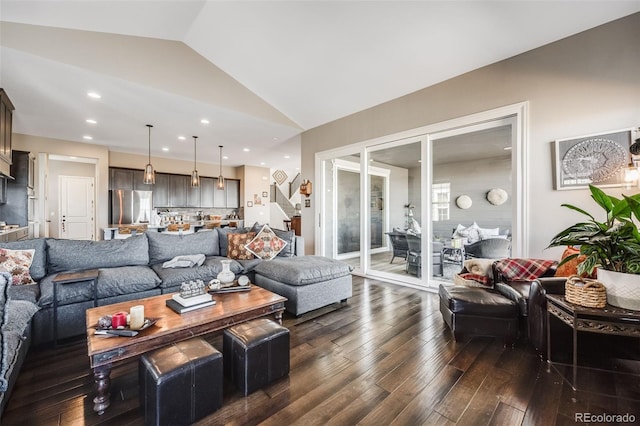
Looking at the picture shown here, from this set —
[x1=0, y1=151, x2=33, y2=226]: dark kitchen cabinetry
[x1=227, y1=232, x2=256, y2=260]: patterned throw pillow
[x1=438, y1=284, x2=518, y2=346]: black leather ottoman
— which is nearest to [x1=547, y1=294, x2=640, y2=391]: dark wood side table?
[x1=438, y1=284, x2=518, y2=346]: black leather ottoman

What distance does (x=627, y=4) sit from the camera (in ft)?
7.87

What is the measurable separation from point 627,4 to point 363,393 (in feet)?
13.5

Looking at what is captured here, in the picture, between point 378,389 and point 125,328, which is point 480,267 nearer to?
point 378,389

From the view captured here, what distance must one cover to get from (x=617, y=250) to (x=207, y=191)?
9.04m

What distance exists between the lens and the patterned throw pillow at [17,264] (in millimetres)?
2473

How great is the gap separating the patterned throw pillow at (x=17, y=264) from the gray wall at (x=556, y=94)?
5.16m

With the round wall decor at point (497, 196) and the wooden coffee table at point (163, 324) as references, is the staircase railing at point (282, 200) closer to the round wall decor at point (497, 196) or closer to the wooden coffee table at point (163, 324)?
the round wall decor at point (497, 196)

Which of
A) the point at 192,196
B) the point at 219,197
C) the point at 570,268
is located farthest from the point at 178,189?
the point at 570,268

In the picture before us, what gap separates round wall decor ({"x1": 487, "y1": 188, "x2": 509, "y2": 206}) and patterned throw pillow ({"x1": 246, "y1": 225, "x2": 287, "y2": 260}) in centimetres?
322

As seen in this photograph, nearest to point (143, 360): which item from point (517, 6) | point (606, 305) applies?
point (606, 305)

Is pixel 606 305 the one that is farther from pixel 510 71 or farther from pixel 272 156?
pixel 272 156

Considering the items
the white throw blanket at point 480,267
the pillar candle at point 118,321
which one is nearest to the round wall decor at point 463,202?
the white throw blanket at point 480,267

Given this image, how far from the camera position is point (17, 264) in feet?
8.26

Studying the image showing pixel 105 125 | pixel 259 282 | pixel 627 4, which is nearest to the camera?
pixel 627 4
